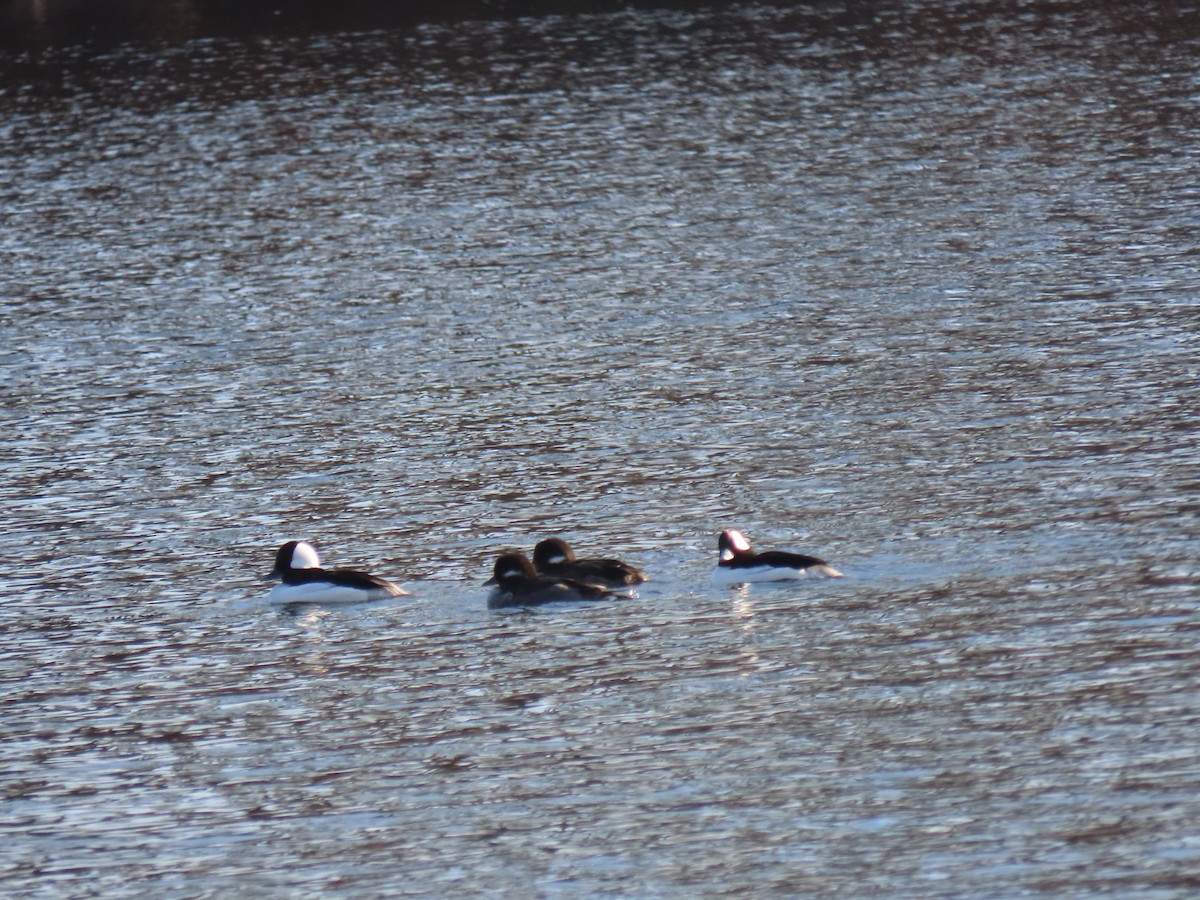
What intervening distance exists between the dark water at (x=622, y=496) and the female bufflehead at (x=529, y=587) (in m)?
0.27

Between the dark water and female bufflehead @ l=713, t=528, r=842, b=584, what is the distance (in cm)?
16

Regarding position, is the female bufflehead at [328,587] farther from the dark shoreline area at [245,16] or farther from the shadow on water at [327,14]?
the dark shoreline area at [245,16]

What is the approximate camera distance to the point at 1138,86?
47.2 m

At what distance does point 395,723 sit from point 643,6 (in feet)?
175

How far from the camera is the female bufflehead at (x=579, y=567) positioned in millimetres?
17984

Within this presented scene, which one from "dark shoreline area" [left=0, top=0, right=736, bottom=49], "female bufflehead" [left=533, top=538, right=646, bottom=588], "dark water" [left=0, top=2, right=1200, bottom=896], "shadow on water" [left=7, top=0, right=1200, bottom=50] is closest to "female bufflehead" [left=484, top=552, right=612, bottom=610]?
"female bufflehead" [left=533, top=538, right=646, bottom=588]

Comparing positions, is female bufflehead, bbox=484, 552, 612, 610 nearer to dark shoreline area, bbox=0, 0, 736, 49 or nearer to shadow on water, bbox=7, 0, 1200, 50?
shadow on water, bbox=7, 0, 1200, 50

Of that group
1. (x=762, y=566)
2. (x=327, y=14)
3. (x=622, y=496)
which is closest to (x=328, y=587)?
(x=762, y=566)

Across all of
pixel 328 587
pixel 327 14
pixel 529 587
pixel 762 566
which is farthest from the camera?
pixel 327 14

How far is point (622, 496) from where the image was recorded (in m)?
21.5

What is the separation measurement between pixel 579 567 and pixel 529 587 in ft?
1.71

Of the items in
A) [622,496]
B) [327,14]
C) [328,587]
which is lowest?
A: [622,496]

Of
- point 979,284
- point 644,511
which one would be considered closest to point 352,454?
point 644,511

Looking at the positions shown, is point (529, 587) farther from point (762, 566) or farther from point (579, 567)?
point (762, 566)
